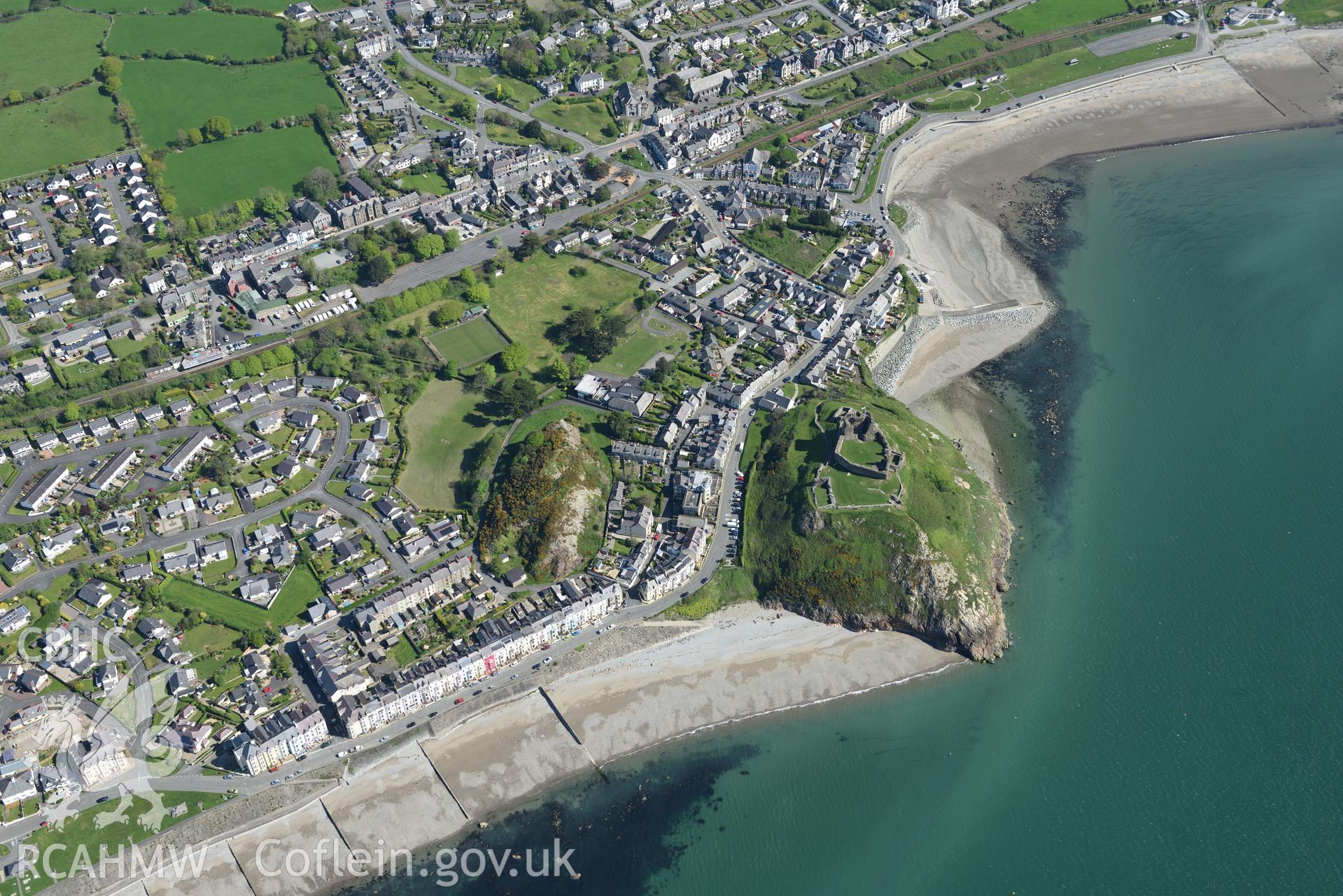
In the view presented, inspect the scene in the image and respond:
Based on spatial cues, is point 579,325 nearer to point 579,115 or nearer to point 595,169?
point 595,169

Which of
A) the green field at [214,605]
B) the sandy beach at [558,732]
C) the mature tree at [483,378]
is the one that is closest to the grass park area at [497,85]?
the mature tree at [483,378]

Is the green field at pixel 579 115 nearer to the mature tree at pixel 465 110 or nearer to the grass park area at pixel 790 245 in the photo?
the mature tree at pixel 465 110

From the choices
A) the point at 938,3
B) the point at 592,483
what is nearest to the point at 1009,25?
the point at 938,3

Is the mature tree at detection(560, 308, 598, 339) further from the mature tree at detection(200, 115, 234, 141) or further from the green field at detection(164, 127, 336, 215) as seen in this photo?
the mature tree at detection(200, 115, 234, 141)

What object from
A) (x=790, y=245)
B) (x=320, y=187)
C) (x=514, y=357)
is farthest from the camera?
(x=320, y=187)
